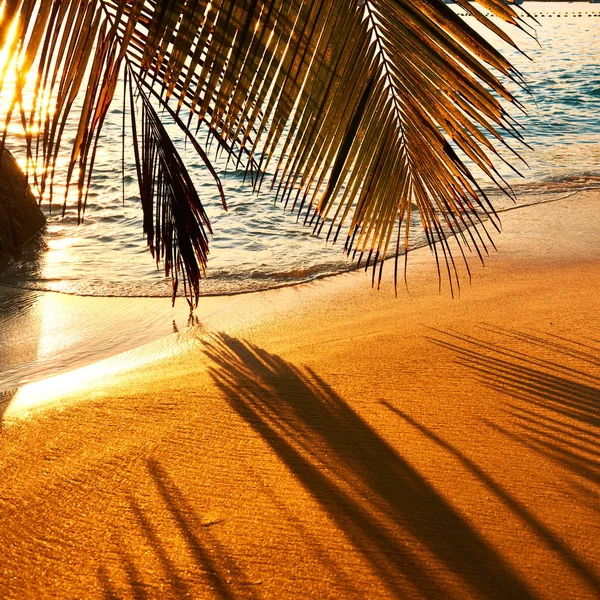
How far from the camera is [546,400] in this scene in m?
2.92

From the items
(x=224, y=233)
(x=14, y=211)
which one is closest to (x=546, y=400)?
(x=224, y=233)

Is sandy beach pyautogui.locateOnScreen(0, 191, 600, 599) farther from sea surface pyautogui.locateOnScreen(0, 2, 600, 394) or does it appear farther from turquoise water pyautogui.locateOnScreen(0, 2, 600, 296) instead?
turquoise water pyautogui.locateOnScreen(0, 2, 600, 296)

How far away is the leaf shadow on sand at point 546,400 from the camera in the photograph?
2322mm

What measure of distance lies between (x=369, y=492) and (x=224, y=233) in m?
5.19

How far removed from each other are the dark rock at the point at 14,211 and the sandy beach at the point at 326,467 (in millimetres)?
3039

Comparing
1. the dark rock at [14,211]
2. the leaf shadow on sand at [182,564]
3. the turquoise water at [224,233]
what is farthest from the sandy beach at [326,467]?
the dark rock at [14,211]

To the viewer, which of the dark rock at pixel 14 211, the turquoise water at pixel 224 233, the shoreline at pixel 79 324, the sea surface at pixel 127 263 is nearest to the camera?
the shoreline at pixel 79 324

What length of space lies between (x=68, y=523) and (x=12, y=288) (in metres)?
3.97

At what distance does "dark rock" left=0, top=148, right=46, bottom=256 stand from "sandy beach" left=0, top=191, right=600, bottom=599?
120 inches

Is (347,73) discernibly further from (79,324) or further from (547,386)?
(79,324)

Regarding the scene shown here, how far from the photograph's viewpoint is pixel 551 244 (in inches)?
236

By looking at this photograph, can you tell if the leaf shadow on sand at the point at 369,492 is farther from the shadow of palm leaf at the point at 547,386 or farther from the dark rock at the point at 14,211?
the dark rock at the point at 14,211

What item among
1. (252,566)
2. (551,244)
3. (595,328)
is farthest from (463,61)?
(551,244)

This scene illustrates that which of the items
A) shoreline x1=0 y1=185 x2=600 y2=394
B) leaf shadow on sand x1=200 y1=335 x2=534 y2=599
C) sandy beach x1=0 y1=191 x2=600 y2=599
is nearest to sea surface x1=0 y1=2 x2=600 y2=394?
shoreline x1=0 y1=185 x2=600 y2=394
